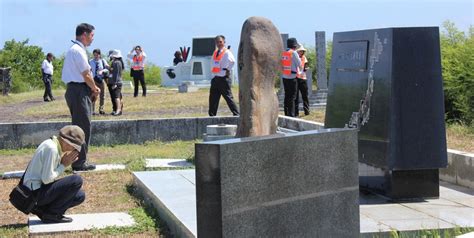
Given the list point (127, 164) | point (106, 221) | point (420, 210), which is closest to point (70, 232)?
point (106, 221)

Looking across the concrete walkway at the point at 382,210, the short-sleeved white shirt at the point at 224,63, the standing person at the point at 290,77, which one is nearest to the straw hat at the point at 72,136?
the concrete walkway at the point at 382,210

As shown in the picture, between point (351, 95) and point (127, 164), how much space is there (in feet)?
13.5

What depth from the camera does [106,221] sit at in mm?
7719

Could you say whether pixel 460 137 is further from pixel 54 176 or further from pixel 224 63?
pixel 54 176

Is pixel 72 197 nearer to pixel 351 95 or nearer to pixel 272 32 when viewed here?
pixel 272 32

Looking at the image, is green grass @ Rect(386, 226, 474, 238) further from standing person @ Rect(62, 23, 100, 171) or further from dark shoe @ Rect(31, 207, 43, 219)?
standing person @ Rect(62, 23, 100, 171)

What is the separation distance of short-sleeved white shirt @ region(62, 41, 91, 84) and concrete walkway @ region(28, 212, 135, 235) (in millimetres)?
2963

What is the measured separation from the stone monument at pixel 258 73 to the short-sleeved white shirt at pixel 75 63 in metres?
2.85

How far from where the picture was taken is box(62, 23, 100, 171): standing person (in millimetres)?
10570

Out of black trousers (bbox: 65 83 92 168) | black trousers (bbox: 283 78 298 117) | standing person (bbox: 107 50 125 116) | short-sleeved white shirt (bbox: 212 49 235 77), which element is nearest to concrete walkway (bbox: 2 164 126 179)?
black trousers (bbox: 65 83 92 168)

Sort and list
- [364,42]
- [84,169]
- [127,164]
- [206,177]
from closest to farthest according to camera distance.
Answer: [206,177], [364,42], [84,169], [127,164]

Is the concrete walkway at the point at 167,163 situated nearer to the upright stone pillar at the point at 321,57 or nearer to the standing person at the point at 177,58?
the upright stone pillar at the point at 321,57

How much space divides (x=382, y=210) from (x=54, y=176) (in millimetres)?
3023

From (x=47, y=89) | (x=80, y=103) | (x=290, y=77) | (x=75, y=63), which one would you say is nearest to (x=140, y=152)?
(x=80, y=103)
